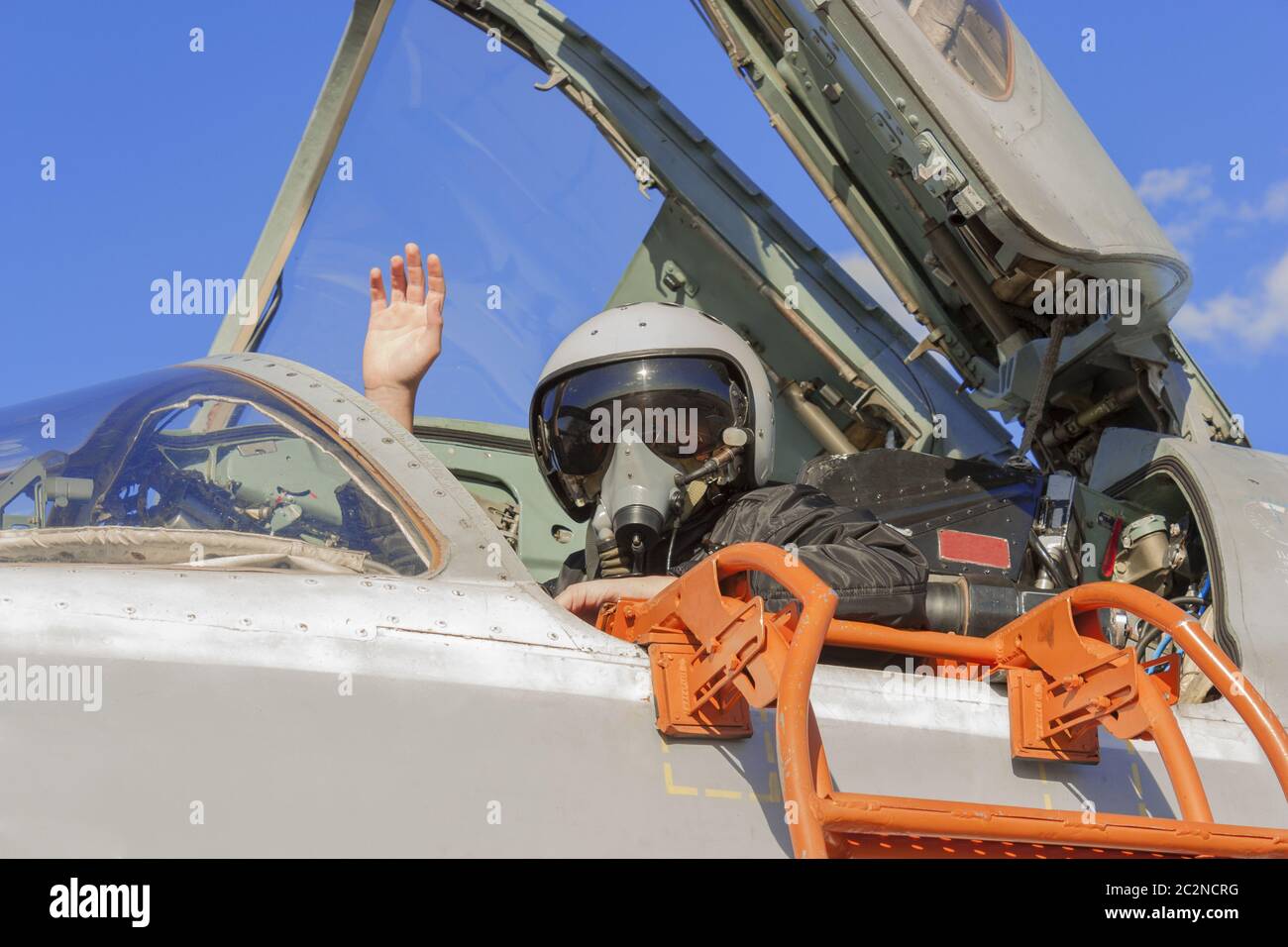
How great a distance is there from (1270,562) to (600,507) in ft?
5.07

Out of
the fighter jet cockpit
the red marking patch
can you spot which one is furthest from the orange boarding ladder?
the red marking patch

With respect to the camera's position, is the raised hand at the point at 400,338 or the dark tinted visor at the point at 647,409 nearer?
the dark tinted visor at the point at 647,409

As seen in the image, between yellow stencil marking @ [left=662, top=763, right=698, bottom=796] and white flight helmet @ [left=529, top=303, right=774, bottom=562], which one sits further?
white flight helmet @ [left=529, top=303, right=774, bottom=562]

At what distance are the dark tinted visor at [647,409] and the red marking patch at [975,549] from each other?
611 mm

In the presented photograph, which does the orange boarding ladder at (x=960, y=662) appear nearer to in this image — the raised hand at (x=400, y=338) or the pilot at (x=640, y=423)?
the pilot at (x=640, y=423)

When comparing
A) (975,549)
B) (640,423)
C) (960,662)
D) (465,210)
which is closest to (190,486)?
(960,662)

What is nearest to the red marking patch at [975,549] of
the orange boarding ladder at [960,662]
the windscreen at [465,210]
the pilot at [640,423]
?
the pilot at [640,423]

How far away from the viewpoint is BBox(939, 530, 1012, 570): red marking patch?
128 inches

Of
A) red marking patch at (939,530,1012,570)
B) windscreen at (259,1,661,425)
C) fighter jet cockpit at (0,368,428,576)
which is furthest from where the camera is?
windscreen at (259,1,661,425)

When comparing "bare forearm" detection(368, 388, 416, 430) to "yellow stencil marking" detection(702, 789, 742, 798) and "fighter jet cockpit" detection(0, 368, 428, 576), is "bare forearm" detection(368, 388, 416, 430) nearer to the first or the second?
"fighter jet cockpit" detection(0, 368, 428, 576)

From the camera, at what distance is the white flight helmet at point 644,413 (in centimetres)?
336

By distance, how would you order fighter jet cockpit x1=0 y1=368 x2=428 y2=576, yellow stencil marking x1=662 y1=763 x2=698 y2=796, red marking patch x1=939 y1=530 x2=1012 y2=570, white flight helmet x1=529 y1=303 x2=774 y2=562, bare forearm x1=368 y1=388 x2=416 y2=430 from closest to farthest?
yellow stencil marking x1=662 y1=763 x2=698 y2=796 → fighter jet cockpit x1=0 y1=368 x2=428 y2=576 → red marking patch x1=939 y1=530 x2=1012 y2=570 → white flight helmet x1=529 y1=303 x2=774 y2=562 → bare forearm x1=368 y1=388 x2=416 y2=430

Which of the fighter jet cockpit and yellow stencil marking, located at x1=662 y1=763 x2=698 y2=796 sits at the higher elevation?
the fighter jet cockpit
